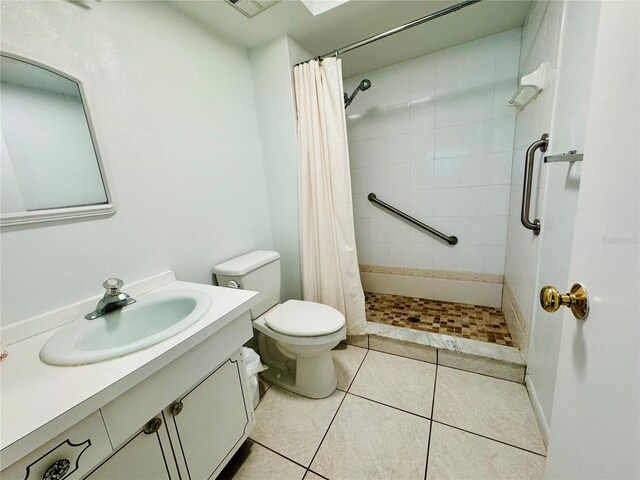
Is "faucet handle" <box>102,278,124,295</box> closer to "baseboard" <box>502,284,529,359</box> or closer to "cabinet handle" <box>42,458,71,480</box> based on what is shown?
"cabinet handle" <box>42,458,71,480</box>

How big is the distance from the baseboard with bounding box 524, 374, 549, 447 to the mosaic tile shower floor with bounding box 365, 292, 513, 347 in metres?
0.29

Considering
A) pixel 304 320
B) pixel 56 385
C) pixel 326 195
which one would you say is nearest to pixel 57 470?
pixel 56 385

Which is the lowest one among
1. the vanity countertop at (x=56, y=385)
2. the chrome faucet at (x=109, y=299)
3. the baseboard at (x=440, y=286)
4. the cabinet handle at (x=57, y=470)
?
the baseboard at (x=440, y=286)

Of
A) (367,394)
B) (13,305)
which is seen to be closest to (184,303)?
(13,305)

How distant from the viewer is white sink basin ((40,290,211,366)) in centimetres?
63

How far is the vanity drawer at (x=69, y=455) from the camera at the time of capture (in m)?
0.45

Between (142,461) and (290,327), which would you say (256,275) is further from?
(142,461)

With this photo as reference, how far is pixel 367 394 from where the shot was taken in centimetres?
133

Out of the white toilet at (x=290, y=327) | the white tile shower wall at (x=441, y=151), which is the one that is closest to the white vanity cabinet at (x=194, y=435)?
the white toilet at (x=290, y=327)

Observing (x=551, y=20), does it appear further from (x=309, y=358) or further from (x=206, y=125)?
(x=309, y=358)

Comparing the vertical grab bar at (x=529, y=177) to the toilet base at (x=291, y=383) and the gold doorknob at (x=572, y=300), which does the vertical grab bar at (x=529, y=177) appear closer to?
the gold doorknob at (x=572, y=300)

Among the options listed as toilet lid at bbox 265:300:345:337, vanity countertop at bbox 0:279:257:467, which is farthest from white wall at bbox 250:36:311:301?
vanity countertop at bbox 0:279:257:467

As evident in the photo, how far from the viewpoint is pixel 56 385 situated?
0.55 metres

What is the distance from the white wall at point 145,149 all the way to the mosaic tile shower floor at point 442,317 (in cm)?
129
